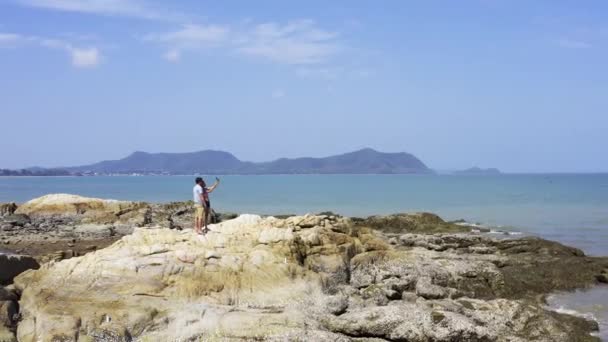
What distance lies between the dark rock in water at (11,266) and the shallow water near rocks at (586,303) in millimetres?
15965

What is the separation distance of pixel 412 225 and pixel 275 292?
2441 centimetres

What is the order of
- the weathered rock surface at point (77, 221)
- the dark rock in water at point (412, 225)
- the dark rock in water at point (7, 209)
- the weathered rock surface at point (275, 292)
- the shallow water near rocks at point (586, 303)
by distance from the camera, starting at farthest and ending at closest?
the dark rock in water at point (7, 209) < the dark rock in water at point (412, 225) < the weathered rock surface at point (77, 221) < the shallow water near rocks at point (586, 303) < the weathered rock surface at point (275, 292)

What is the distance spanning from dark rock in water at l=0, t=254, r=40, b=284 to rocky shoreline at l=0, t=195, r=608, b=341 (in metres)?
0.04

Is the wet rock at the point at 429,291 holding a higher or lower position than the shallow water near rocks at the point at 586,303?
higher

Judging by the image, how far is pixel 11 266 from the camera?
18.2 metres

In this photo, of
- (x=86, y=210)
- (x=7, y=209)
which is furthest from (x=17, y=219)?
(x=7, y=209)

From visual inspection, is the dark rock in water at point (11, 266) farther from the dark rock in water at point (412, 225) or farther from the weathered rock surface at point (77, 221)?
the dark rock in water at point (412, 225)

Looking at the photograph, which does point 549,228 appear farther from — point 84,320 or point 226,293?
point 84,320

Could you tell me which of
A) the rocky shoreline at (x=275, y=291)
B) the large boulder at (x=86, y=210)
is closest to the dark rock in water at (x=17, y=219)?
the large boulder at (x=86, y=210)

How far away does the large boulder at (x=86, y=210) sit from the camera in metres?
42.1

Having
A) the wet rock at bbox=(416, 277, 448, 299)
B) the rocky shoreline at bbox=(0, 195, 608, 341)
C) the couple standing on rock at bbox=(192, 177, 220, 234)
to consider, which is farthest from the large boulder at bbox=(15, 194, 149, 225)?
the wet rock at bbox=(416, 277, 448, 299)

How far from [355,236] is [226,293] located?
6662 millimetres

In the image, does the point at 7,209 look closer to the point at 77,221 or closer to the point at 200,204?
the point at 77,221

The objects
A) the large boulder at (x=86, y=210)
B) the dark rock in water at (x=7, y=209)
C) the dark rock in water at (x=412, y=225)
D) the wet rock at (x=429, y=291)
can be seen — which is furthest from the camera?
the dark rock in water at (x=7, y=209)
